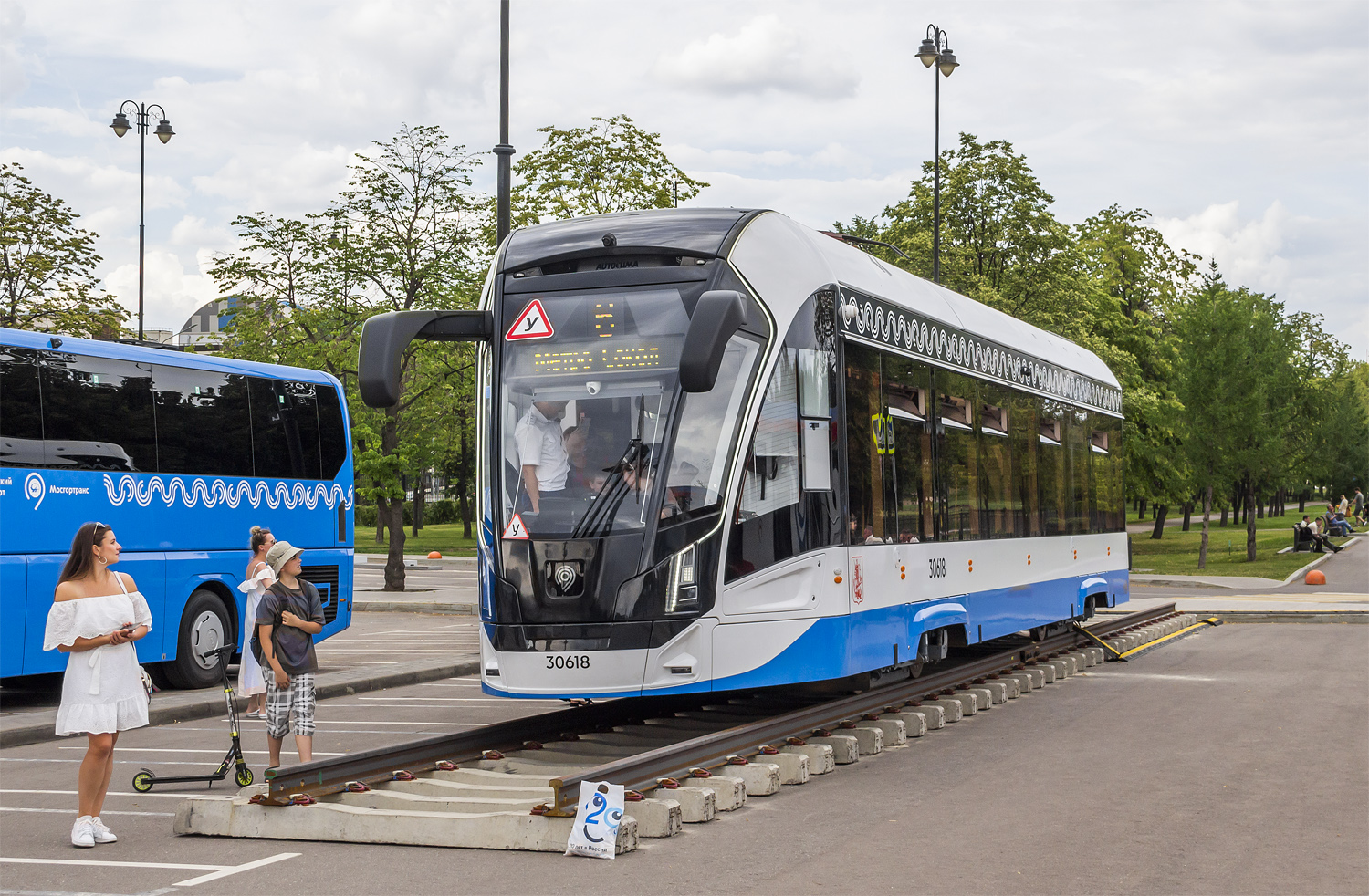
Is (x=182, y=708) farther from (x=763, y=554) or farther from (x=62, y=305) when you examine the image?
(x=62, y=305)

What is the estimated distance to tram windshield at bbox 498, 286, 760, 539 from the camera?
9984 millimetres

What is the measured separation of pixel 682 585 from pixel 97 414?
26.5ft

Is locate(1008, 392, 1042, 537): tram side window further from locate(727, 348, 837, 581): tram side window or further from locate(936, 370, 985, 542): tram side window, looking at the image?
locate(727, 348, 837, 581): tram side window

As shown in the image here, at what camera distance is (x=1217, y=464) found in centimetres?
4309

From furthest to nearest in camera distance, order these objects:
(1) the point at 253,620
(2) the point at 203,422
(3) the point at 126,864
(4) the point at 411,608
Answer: (4) the point at 411,608
(2) the point at 203,422
(1) the point at 253,620
(3) the point at 126,864

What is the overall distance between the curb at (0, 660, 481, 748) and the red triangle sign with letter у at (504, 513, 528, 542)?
151 inches

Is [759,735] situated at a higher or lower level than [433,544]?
lower

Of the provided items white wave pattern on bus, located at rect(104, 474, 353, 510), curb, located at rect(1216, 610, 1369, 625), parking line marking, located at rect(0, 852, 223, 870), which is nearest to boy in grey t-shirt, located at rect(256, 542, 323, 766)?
parking line marking, located at rect(0, 852, 223, 870)

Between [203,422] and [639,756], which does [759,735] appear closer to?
[639,756]

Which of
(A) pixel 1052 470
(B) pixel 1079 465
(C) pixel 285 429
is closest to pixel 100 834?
(C) pixel 285 429

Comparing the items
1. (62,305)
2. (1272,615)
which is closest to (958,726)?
(1272,615)

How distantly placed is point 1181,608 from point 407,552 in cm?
3466

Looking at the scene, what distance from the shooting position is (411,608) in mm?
29750

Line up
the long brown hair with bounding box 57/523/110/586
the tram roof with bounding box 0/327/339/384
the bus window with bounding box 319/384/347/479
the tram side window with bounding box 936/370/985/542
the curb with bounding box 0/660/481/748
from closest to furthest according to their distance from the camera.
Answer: the long brown hair with bounding box 57/523/110/586 → the curb with bounding box 0/660/481/748 → the tram side window with bounding box 936/370/985/542 → the tram roof with bounding box 0/327/339/384 → the bus window with bounding box 319/384/347/479
